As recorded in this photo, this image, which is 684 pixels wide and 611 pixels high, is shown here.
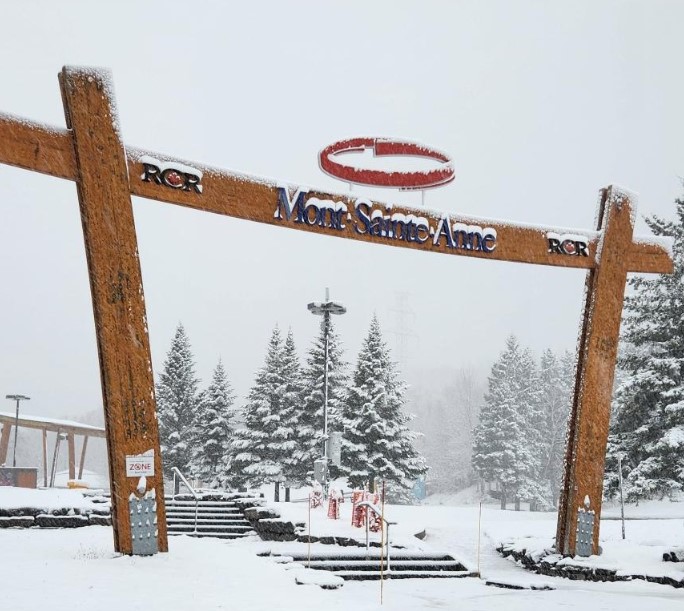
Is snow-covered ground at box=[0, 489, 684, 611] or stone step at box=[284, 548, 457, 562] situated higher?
snow-covered ground at box=[0, 489, 684, 611]

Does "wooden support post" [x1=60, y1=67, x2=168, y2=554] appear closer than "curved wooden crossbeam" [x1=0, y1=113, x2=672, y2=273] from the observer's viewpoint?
No

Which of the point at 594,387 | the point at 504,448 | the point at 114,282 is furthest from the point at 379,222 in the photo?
the point at 504,448

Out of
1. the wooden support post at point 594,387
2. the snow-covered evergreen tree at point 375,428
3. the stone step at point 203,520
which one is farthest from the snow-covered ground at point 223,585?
the snow-covered evergreen tree at point 375,428

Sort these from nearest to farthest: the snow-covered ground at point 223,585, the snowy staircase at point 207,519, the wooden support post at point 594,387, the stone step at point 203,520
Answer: the snow-covered ground at point 223,585 < the wooden support post at point 594,387 < the snowy staircase at point 207,519 < the stone step at point 203,520

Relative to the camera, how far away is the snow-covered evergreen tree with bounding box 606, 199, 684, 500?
79.0ft

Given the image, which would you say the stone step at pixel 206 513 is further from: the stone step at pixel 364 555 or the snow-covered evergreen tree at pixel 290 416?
the snow-covered evergreen tree at pixel 290 416

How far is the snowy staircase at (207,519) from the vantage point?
16.9 metres

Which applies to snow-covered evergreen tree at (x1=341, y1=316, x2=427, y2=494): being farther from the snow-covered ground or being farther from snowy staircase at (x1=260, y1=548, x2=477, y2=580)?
snowy staircase at (x1=260, y1=548, x2=477, y2=580)

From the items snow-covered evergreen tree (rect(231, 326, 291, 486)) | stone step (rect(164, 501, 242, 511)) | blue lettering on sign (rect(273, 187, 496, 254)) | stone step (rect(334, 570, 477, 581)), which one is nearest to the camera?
stone step (rect(334, 570, 477, 581))

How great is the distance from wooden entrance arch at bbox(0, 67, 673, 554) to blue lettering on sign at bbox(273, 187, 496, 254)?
0.02 metres

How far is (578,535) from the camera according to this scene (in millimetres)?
→ 14539

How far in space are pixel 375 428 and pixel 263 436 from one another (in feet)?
18.4

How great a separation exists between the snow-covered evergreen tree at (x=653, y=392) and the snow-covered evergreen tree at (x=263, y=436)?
51.6 ft

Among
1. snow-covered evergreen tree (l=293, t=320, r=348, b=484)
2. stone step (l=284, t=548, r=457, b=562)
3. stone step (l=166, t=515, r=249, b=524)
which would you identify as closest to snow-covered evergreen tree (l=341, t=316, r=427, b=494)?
snow-covered evergreen tree (l=293, t=320, r=348, b=484)
